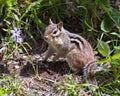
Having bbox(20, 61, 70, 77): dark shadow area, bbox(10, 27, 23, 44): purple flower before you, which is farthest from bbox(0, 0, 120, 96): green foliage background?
bbox(20, 61, 70, 77): dark shadow area

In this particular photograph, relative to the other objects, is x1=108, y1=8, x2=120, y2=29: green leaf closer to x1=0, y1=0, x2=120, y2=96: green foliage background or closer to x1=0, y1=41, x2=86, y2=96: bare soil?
x1=0, y1=0, x2=120, y2=96: green foliage background

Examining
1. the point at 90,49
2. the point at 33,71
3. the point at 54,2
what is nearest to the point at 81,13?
the point at 54,2

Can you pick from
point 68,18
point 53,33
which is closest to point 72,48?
point 53,33

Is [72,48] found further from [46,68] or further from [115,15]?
[115,15]

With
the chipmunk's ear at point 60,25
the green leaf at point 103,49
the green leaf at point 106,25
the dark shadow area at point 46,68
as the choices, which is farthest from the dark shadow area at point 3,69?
the green leaf at point 106,25

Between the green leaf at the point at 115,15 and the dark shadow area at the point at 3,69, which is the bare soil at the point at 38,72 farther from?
the green leaf at the point at 115,15
